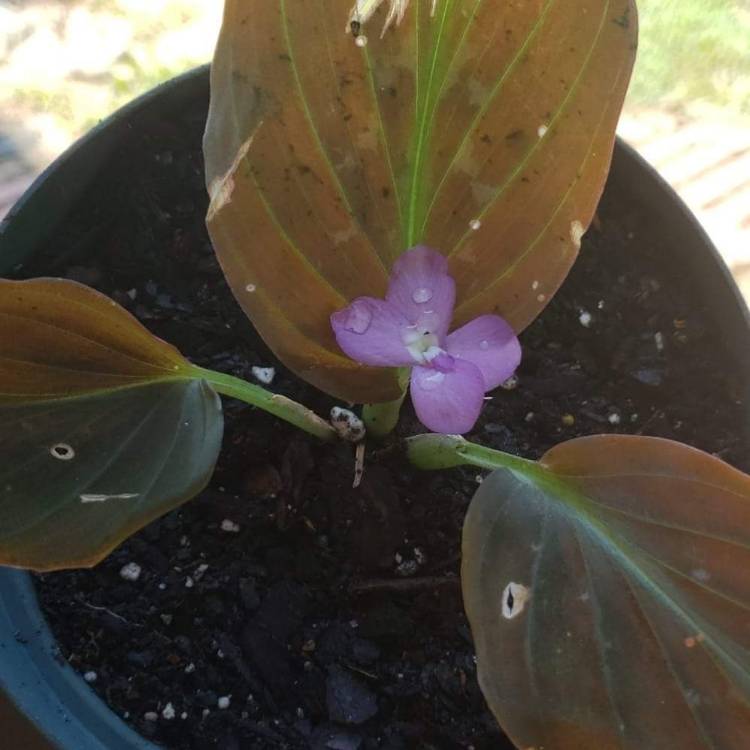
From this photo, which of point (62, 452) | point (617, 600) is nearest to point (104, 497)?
point (62, 452)

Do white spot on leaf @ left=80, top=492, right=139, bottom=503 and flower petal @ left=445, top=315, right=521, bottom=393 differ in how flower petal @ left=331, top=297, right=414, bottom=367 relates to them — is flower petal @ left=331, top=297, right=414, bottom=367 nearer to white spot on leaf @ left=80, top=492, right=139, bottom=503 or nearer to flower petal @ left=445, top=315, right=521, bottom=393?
flower petal @ left=445, top=315, right=521, bottom=393

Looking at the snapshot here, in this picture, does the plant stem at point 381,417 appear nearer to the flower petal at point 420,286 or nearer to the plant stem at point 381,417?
the plant stem at point 381,417

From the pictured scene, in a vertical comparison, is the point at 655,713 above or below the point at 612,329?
below

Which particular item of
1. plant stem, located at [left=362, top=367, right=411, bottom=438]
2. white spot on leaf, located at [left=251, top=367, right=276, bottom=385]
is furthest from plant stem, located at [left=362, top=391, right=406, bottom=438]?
white spot on leaf, located at [left=251, top=367, right=276, bottom=385]

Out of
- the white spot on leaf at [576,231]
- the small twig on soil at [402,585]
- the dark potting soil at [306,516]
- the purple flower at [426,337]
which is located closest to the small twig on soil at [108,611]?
the dark potting soil at [306,516]

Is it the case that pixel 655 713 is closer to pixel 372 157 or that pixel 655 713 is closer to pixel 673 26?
pixel 372 157

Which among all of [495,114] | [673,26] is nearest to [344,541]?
[495,114]

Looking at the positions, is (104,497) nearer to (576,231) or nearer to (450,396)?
(450,396)
